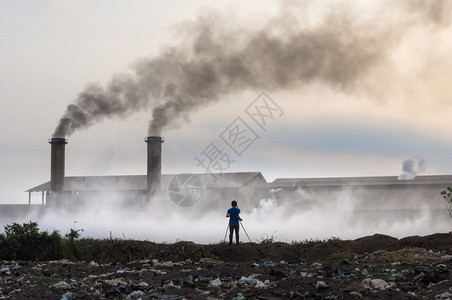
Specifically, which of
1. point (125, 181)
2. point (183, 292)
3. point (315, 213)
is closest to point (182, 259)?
point (183, 292)

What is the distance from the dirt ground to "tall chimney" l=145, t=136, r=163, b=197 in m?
25.9

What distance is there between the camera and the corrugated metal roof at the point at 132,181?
51544mm

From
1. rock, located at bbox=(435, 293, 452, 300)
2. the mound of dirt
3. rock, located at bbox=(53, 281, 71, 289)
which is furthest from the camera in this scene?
the mound of dirt

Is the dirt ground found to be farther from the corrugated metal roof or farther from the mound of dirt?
the corrugated metal roof

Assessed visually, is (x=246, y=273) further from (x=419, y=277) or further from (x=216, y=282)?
(x=419, y=277)

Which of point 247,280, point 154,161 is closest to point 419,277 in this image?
point 247,280

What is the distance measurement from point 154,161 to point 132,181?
1081cm

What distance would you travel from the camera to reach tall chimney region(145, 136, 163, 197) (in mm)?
46469

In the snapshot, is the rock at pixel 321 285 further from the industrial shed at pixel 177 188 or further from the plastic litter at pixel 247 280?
the industrial shed at pixel 177 188

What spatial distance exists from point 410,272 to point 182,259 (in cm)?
801

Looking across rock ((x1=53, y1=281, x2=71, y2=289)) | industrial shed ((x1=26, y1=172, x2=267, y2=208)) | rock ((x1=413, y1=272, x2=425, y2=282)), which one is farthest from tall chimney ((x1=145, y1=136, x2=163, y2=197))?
rock ((x1=413, y1=272, x2=425, y2=282))

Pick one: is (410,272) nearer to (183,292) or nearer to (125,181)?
(183,292)

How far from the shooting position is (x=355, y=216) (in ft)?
152

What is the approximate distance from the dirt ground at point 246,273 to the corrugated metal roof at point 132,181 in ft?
96.7
